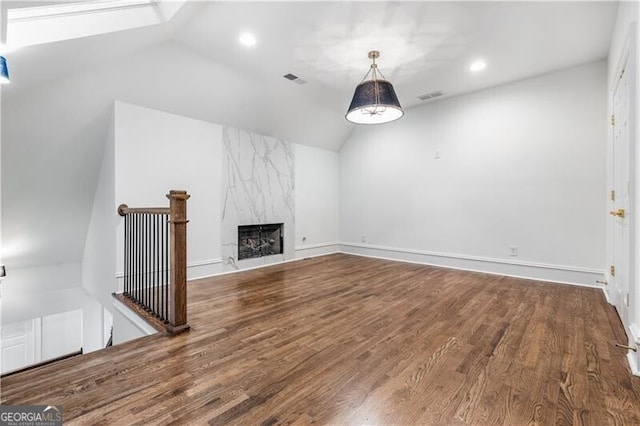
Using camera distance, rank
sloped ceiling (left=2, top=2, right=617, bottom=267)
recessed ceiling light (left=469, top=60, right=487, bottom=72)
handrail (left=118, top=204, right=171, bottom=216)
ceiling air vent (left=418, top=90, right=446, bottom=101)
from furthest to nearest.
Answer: ceiling air vent (left=418, top=90, right=446, bottom=101)
recessed ceiling light (left=469, top=60, right=487, bottom=72)
sloped ceiling (left=2, top=2, right=617, bottom=267)
handrail (left=118, top=204, right=171, bottom=216)

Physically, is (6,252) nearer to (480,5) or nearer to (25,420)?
(25,420)

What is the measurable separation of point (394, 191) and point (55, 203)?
5258 millimetres

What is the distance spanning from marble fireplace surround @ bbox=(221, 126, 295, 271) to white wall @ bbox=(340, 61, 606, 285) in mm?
1692

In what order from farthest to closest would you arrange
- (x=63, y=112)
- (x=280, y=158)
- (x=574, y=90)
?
(x=280, y=158) < (x=574, y=90) < (x=63, y=112)

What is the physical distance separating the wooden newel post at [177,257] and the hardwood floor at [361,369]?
186mm

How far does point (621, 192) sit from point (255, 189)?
14.9 ft

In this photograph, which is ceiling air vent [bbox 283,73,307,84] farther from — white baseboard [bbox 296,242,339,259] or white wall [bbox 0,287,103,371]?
white wall [bbox 0,287,103,371]

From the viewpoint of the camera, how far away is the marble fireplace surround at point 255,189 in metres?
4.63

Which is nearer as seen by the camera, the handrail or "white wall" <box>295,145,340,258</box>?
the handrail

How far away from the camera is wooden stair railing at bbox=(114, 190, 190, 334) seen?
2.41 metres

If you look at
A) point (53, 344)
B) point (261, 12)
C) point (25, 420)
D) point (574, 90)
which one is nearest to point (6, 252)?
point (53, 344)

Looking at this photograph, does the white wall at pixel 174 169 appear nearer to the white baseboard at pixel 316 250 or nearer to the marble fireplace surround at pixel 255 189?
the marble fireplace surround at pixel 255 189

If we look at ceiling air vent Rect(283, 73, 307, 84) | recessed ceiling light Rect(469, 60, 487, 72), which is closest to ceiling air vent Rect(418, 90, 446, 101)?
recessed ceiling light Rect(469, 60, 487, 72)

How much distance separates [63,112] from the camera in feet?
10.2
